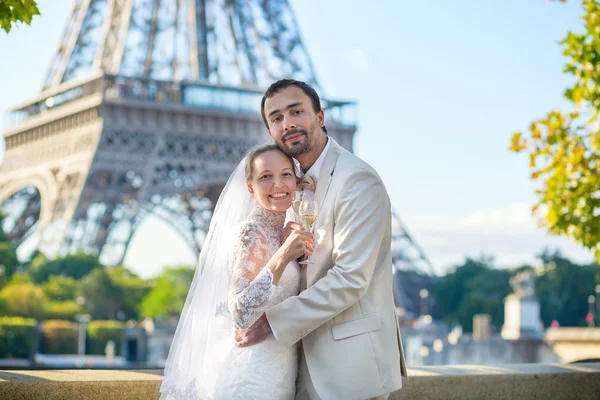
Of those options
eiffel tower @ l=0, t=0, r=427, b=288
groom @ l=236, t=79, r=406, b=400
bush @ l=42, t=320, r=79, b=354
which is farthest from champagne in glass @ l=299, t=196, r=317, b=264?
bush @ l=42, t=320, r=79, b=354

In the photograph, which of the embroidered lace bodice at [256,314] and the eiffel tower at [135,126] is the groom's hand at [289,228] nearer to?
the embroidered lace bodice at [256,314]

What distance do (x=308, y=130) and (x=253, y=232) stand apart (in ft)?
2.06

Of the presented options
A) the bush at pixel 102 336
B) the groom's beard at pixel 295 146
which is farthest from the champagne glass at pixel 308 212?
the bush at pixel 102 336

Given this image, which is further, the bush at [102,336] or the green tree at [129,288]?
the green tree at [129,288]

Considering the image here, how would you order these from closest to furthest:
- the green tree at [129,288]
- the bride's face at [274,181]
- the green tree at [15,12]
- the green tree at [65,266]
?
the bride's face at [274,181] → the green tree at [15,12] → the green tree at [65,266] → the green tree at [129,288]

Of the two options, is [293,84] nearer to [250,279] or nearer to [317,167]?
[317,167]

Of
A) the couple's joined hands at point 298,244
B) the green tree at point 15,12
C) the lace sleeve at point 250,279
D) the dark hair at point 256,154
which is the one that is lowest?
the lace sleeve at point 250,279

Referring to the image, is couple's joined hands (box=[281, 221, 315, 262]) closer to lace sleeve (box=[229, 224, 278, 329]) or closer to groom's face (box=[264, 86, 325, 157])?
lace sleeve (box=[229, 224, 278, 329])

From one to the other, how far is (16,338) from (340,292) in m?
48.2

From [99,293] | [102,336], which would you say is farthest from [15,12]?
[99,293]

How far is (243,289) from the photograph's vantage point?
467 centimetres

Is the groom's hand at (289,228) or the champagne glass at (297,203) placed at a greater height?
the champagne glass at (297,203)

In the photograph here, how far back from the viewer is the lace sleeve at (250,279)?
15.1ft

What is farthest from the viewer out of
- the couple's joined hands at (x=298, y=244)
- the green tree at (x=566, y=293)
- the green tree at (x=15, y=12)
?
the green tree at (x=566, y=293)
